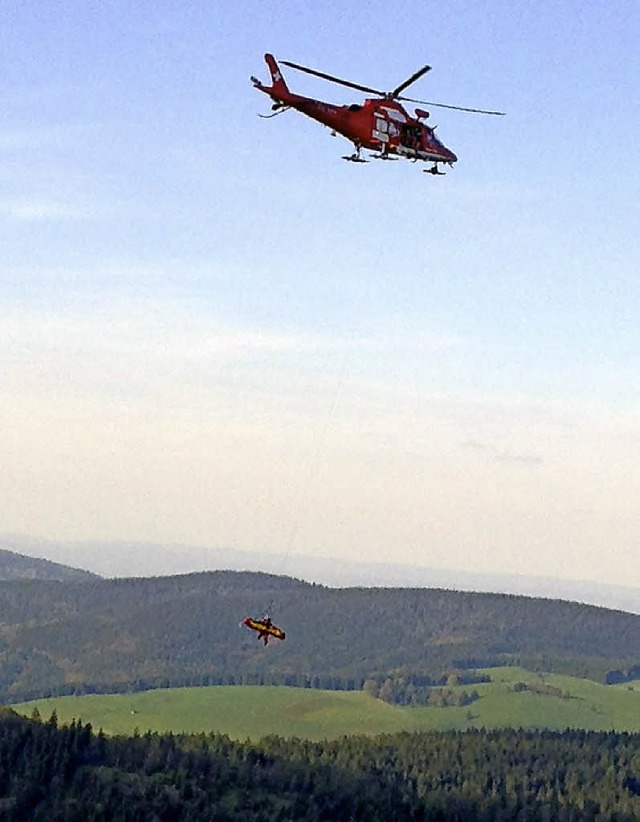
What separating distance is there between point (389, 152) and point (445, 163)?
326 inches

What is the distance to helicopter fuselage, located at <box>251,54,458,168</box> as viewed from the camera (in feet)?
384

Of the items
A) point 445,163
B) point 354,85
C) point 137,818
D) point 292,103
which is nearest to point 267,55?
point 292,103

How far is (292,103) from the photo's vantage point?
385 feet

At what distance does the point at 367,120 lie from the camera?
119250mm

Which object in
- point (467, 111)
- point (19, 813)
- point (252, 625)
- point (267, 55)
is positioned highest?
point (267, 55)

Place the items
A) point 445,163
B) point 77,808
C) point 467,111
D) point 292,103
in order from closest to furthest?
point 467,111
point 292,103
point 445,163
point 77,808

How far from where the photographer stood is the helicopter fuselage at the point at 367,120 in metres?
117

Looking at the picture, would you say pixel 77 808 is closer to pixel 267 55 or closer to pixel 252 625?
pixel 252 625

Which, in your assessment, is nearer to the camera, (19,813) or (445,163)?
(445,163)

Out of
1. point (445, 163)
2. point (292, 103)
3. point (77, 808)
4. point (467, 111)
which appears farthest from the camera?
point (77, 808)

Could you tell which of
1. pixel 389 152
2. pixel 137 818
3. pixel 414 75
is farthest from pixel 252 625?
pixel 137 818

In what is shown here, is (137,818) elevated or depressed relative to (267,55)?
depressed

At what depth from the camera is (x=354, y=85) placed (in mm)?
108938

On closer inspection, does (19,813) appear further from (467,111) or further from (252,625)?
(467,111)
